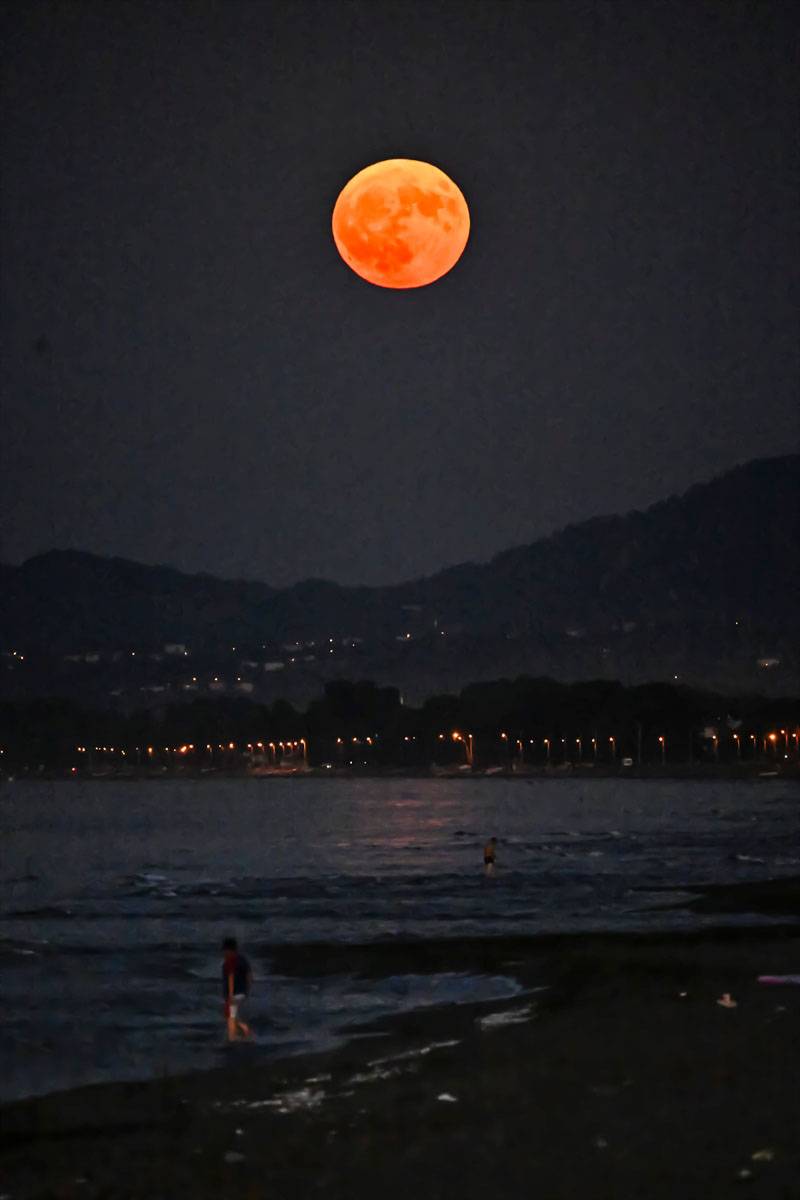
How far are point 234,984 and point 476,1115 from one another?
28.6ft

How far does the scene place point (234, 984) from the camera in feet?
90.2

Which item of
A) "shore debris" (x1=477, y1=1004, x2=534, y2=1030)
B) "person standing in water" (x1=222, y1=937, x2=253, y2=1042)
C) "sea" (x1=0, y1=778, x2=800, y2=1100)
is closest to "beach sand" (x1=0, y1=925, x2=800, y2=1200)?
"shore debris" (x1=477, y1=1004, x2=534, y2=1030)

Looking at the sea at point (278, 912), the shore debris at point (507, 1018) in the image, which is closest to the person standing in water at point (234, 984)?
the sea at point (278, 912)

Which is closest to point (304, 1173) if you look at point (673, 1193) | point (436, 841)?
point (673, 1193)

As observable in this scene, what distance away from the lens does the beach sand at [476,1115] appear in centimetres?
1667

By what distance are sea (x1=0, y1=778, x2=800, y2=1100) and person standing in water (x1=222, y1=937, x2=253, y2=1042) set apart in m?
0.37

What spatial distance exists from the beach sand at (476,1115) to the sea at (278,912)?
2.61 m

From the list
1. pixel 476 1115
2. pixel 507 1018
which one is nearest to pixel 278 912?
pixel 507 1018

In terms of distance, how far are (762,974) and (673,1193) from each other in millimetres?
16271

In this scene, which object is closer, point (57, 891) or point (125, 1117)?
point (125, 1117)

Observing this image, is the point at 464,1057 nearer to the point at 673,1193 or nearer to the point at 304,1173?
the point at 304,1173

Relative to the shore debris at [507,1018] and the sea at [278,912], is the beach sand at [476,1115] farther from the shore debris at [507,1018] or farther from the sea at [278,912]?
the sea at [278,912]

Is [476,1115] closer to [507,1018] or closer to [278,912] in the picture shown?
[507,1018]

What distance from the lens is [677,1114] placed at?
18859 millimetres
